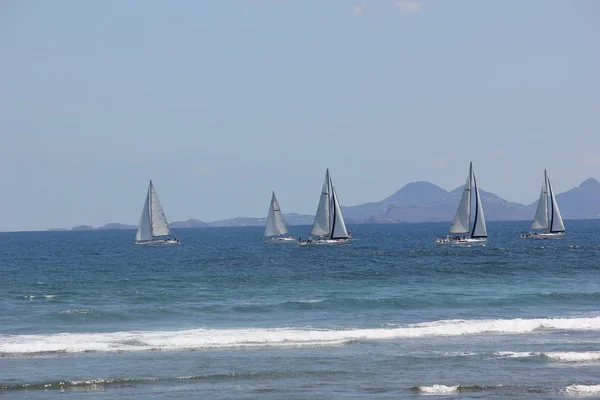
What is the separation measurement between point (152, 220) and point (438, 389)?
343 ft

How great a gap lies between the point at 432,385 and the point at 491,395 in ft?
6.10

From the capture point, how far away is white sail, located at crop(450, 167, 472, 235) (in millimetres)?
102406

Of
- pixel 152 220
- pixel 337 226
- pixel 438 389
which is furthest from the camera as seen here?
pixel 152 220

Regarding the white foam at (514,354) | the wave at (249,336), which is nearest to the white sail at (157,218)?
the wave at (249,336)

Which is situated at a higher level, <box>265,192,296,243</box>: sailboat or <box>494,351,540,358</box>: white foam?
<box>265,192,296,243</box>: sailboat

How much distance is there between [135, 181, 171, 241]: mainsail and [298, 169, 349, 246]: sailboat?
24019 millimetres

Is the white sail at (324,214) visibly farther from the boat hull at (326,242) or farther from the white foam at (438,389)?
the white foam at (438,389)

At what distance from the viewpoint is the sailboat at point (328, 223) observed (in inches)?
4186

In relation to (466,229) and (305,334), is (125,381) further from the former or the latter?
(466,229)

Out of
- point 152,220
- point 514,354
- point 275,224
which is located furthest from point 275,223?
point 514,354

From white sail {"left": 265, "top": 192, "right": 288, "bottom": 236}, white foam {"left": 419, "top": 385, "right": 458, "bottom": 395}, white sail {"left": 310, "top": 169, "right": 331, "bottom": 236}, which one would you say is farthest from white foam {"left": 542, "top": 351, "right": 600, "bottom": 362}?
white sail {"left": 265, "top": 192, "right": 288, "bottom": 236}

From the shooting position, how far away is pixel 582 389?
80.8 ft

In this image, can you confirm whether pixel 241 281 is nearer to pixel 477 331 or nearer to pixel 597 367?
pixel 477 331

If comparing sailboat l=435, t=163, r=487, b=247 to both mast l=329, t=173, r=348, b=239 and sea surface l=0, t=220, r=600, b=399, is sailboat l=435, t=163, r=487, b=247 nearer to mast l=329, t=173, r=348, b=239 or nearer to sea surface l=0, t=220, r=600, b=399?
mast l=329, t=173, r=348, b=239
